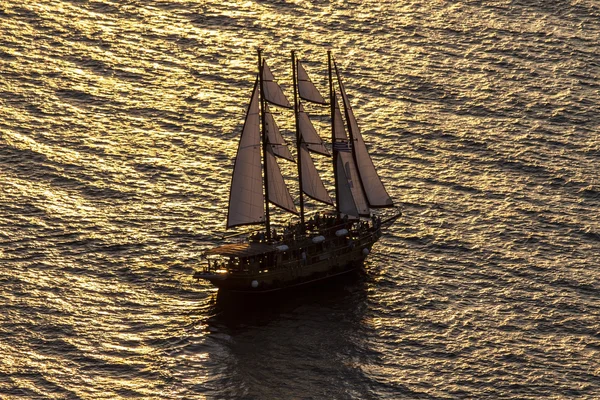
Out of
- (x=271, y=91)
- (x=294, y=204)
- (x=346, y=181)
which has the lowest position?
(x=294, y=204)

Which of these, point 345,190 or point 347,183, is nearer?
point 345,190

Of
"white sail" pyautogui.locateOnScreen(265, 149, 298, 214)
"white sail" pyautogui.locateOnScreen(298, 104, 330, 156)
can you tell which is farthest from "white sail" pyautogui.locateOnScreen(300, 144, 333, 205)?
"white sail" pyautogui.locateOnScreen(265, 149, 298, 214)

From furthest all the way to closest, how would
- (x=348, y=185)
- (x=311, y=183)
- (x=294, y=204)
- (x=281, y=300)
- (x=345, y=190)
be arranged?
(x=294, y=204), (x=348, y=185), (x=345, y=190), (x=311, y=183), (x=281, y=300)

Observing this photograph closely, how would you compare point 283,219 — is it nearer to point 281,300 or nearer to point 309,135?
point 309,135

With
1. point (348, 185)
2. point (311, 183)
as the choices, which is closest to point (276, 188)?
point (311, 183)

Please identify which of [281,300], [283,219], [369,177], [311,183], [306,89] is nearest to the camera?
[281,300]

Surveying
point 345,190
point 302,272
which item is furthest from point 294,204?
point 302,272

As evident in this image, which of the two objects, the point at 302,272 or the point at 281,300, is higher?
the point at 302,272
